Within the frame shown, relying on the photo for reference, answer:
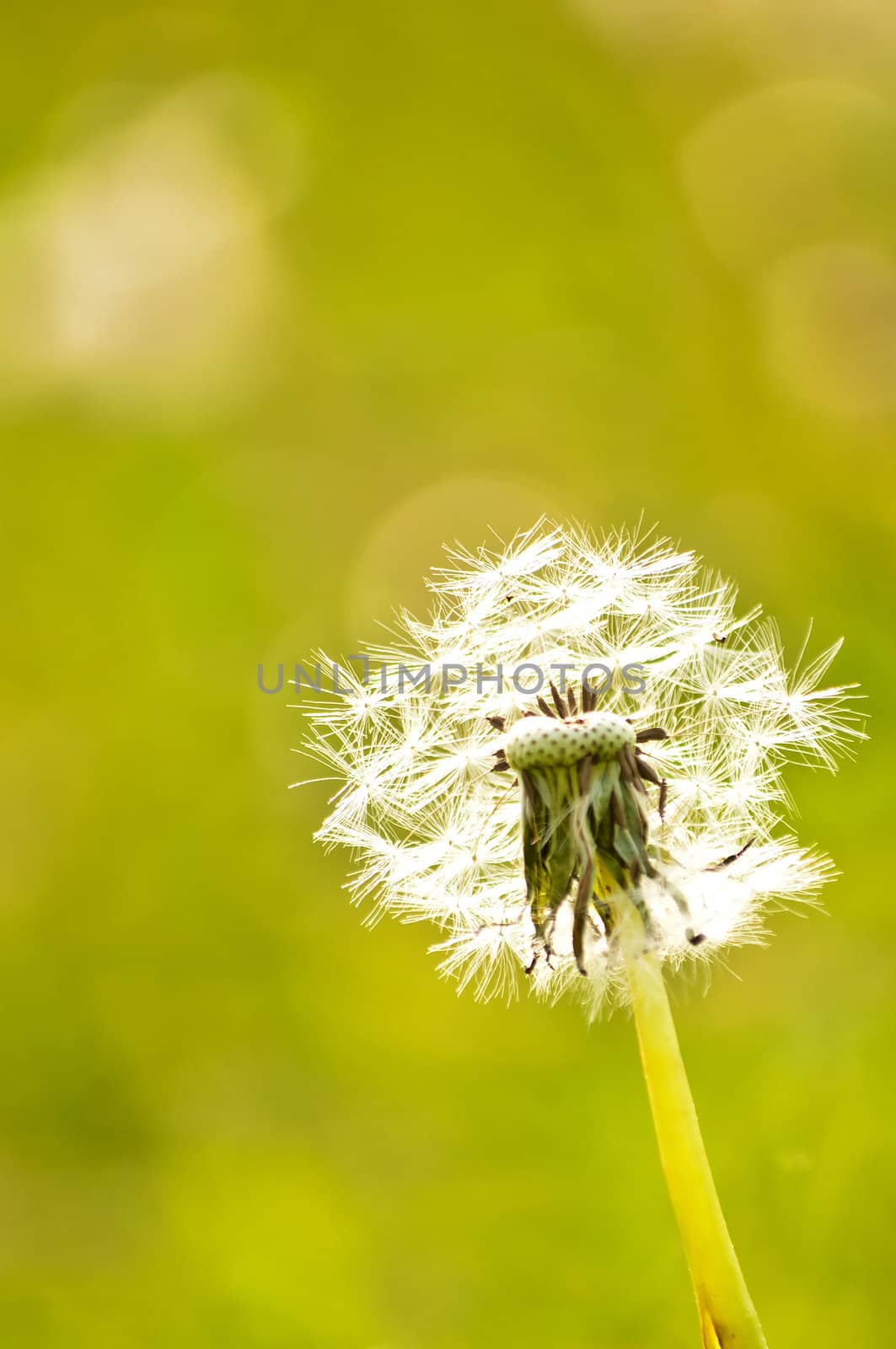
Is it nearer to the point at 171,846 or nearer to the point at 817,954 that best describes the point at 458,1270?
the point at 817,954

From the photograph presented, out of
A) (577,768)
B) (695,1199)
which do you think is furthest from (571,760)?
(695,1199)

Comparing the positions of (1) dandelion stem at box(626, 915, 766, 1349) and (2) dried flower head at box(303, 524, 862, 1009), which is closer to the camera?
(1) dandelion stem at box(626, 915, 766, 1349)

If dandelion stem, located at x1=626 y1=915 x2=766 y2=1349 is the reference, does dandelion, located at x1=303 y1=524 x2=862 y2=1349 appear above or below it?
above

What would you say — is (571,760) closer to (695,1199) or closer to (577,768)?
(577,768)

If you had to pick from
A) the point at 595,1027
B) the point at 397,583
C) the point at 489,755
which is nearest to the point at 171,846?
the point at 397,583

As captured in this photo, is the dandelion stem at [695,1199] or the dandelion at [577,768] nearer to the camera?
the dandelion stem at [695,1199]

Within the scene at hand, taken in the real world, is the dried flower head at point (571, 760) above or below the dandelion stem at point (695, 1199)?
above
